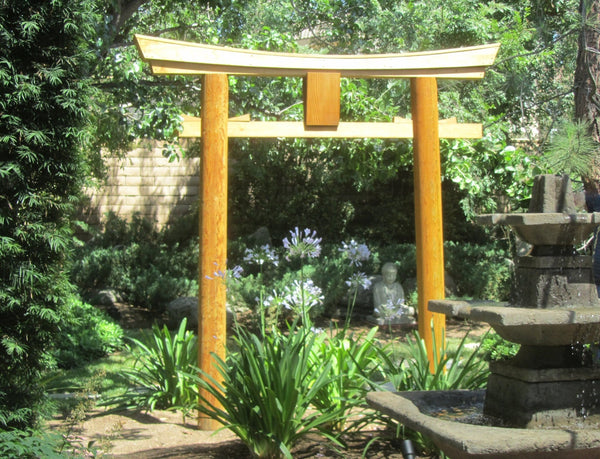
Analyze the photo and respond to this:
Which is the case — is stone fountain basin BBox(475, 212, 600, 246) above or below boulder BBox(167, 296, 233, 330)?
above

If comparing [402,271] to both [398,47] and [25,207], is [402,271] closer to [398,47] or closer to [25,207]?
[398,47]

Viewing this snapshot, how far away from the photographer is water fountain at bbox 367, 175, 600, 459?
3.25m

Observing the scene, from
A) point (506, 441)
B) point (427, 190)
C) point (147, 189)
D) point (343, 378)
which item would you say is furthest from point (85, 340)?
point (147, 189)

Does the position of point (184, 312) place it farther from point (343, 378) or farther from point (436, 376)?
point (436, 376)

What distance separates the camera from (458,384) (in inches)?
178

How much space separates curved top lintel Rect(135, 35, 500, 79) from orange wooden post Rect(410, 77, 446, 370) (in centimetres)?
17

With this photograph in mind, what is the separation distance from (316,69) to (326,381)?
2659mm

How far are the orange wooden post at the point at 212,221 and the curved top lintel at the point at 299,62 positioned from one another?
0.52ft

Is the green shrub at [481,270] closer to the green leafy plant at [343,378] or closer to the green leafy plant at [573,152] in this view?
the green leafy plant at [343,378]

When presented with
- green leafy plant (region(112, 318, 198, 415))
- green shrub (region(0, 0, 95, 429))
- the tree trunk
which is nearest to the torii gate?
green leafy plant (region(112, 318, 198, 415))

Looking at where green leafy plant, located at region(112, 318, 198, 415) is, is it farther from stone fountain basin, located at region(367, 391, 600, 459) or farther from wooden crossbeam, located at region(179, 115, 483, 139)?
stone fountain basin, located at region(367, 391, 600, 459)

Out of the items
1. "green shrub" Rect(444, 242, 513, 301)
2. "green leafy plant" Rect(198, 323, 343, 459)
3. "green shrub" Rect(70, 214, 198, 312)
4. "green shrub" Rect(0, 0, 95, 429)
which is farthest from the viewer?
"green shrub" Rect(70, 214, 198, 312)

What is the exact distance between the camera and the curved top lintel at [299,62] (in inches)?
206

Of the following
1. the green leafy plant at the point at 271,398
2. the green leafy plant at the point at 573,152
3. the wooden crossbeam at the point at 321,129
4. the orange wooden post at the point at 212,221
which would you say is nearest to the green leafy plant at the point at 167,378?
the orange wooden post at the point at 212,221
